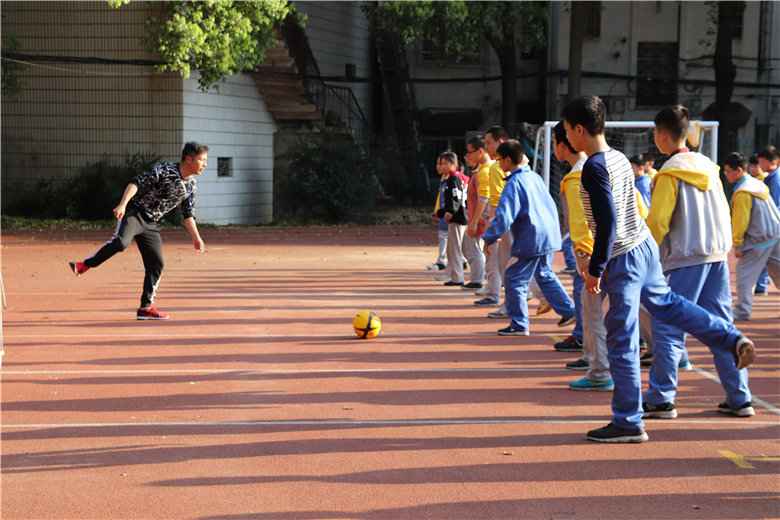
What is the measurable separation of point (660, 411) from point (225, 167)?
23994 millimetres

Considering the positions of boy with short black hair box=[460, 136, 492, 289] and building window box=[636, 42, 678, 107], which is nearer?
boy with short black hair box=[460, 136, 492, 289]

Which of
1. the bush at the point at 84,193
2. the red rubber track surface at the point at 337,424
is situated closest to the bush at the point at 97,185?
the bush at the point at 84,193

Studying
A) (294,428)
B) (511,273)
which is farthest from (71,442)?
(511,273)

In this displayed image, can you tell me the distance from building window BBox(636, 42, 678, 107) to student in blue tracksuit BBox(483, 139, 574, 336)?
3036 centimetres

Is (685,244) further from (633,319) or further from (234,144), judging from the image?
(234,144)

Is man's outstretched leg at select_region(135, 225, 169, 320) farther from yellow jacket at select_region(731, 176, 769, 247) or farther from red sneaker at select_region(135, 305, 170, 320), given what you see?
yellow jacket at select_region(731, 176, 769, 247)

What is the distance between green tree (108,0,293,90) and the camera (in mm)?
25656

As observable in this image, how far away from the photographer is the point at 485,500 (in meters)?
5.78

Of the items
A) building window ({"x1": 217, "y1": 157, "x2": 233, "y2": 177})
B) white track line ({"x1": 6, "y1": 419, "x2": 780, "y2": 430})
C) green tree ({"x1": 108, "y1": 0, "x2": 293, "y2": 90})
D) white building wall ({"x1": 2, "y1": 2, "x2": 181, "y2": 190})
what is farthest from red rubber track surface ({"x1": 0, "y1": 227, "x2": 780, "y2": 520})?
building window ({"x1": 217, "y1": 157, "x2": 233, "y2": 177})

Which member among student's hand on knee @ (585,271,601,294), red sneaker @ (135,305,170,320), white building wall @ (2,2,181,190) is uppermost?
white building wall @ (2,2,181,190)

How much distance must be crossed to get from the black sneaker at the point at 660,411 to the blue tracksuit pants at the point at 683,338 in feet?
0.10

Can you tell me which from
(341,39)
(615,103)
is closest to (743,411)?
(341,39)

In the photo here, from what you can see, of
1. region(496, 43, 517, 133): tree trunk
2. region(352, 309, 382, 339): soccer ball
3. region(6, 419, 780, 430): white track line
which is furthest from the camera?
region(496, 43, 517, 133): tree trunk

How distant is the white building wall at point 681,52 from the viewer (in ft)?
131
